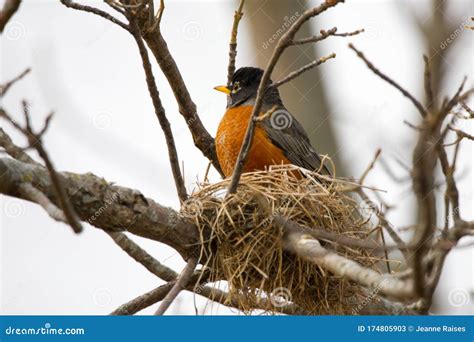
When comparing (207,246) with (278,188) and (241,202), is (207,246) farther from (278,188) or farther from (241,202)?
(278,188)

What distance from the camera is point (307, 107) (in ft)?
21.9

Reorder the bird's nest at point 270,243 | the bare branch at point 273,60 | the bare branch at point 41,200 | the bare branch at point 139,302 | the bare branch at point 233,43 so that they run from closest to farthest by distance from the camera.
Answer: the bare branch at point 41,200, the bare branch at point 273,60, the bird's nest at point 270,243, the bare branch at point 139,302, the bare branch at point 233,43

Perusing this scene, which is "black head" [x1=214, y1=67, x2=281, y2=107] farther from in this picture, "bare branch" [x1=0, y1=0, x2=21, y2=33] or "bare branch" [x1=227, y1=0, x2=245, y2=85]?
"bare branch" [x1=0, y1=0, x2=21, y2=33]

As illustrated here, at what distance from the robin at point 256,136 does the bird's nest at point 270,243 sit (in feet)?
1.81

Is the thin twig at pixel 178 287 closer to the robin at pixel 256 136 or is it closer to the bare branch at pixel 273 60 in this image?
the bare branch at pixel 273 60

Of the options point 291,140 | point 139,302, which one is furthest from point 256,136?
point 139,302

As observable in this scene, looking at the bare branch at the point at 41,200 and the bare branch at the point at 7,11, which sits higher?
the bare branch at the point at 7,11

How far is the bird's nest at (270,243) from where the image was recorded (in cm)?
Result: 417

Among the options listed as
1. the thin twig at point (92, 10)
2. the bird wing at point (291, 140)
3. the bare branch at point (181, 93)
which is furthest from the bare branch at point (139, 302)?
the bird wing at point (291, 140)

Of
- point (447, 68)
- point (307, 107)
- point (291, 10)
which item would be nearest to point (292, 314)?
point (447, 68)

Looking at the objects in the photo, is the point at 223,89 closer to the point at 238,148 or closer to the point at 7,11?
the point at 238,148

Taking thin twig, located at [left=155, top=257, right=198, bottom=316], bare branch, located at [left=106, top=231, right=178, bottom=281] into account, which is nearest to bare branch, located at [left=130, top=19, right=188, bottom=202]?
bare branch, located at [left=106, top=231, right=178, bottom=281]

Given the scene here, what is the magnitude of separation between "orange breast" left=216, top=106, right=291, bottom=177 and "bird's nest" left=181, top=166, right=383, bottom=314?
2.09 feet

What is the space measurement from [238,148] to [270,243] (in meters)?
1.18
